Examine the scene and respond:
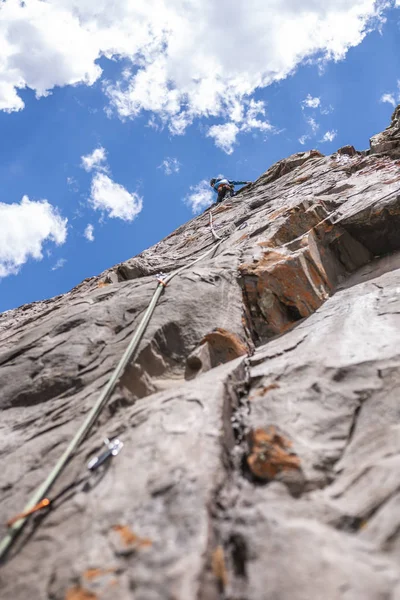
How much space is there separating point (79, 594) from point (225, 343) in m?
2.76

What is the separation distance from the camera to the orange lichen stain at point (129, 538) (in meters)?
1.87

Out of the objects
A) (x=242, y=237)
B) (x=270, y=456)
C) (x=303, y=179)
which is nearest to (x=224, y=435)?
(x=270, y=456)

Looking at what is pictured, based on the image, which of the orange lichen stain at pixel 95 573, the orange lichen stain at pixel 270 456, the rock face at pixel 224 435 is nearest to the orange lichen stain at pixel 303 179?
the rock face at pixel 224 435

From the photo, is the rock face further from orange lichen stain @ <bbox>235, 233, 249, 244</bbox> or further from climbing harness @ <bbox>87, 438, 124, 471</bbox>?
orange lichen stain @ <bbox>235, 233, 249, 244</bbox>

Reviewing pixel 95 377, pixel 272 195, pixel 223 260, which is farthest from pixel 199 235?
pixel 95 377

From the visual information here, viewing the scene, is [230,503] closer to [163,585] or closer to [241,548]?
[241,548]

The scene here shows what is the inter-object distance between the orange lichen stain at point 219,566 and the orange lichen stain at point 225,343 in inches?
93.4

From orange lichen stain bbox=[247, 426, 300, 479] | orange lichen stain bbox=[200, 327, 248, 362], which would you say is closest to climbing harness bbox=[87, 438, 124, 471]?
orange lichen stain bbox=[247, 426, 300, 479]

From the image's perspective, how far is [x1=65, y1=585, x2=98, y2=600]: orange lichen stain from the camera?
172 centimetres

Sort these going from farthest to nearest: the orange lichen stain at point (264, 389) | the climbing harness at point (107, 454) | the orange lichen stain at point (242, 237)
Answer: the orange lichen stain at point (242, 237)
the orange lichen stain at point (264, 389)
the climbing harness at point (107, 454)

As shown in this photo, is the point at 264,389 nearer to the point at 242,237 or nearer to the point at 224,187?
the point at 242,237

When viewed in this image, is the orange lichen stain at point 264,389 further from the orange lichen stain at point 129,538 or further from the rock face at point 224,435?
the orange lichen stain at point 129,538

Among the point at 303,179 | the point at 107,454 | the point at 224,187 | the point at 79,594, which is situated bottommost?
the point at 79,594

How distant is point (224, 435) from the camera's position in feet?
8.32
